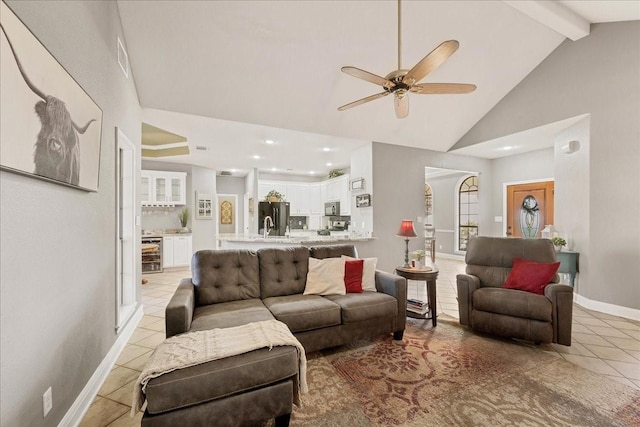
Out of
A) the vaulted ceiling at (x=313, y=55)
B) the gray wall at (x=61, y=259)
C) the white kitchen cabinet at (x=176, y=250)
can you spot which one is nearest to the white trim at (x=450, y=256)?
the vaulted ceiling at (x=313, y=55)

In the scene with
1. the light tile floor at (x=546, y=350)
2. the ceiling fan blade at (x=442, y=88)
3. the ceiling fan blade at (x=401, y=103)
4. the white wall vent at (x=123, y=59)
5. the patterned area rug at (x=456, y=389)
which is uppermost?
the white wall vent at (x=123, y=59)

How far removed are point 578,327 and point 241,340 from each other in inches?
150

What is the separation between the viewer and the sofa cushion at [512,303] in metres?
2.56

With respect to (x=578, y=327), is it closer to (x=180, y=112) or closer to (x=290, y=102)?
(x=290, y=102)

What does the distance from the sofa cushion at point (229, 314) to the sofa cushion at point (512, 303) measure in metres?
2.15

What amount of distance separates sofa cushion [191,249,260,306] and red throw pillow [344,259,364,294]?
3.01ft

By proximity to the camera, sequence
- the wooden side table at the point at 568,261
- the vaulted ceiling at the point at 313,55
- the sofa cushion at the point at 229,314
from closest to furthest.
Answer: the sofa cushion at the point at 229,314 < the vaulted ceiling at the point at 313,55 < the wooden side table at the point at 568,261

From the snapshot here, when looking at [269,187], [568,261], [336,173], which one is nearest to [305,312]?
[568,261]

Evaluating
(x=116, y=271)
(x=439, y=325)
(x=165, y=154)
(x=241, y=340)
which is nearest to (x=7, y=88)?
(x=241, y=340)

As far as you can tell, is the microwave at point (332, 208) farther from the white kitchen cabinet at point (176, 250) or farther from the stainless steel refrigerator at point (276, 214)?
the white kitchen cabinet at point (176, 250)

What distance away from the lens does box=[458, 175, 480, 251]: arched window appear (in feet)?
25.2

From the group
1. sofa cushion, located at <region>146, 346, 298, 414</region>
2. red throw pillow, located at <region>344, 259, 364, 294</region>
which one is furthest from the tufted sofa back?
sofa cushion, located at <region>146, 346, 298, 414</region>

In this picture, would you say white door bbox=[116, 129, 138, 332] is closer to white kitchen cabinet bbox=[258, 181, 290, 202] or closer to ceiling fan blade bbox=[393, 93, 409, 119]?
ceiling fan blade bbox=[393, 93, 409, 119]

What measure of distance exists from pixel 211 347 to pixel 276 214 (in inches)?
167
